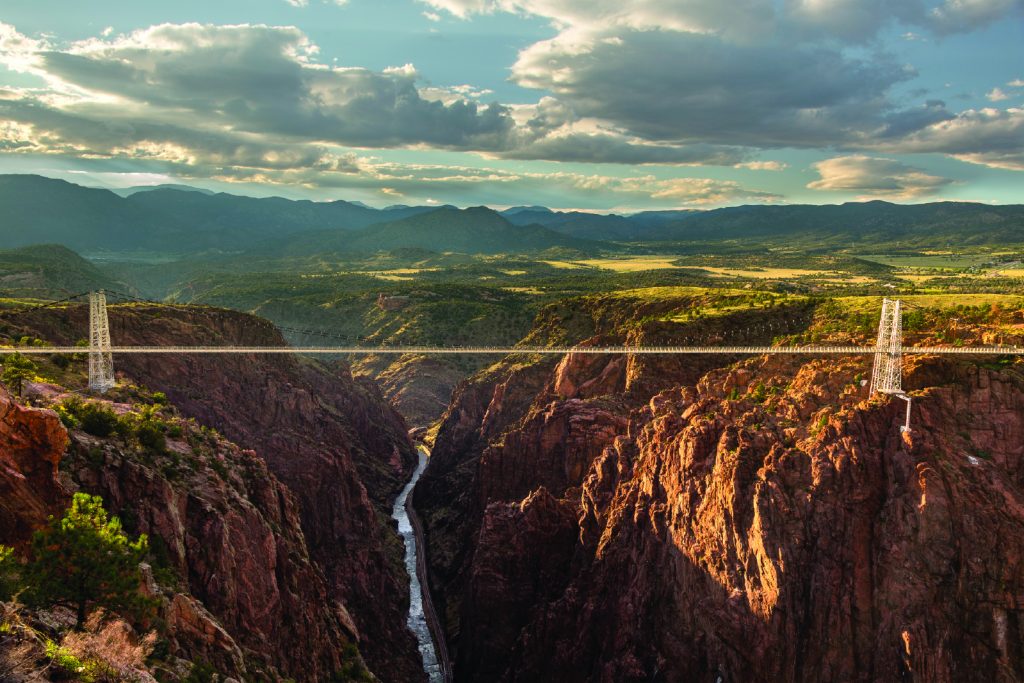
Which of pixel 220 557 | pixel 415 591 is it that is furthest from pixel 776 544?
pixel 415 591

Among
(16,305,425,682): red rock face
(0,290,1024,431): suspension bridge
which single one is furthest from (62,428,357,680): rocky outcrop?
(0,290,1024,431): suspension bridge

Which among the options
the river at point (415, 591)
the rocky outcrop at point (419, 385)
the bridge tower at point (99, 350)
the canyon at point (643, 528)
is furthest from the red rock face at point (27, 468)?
the rocky outcrop at point (419, 385)

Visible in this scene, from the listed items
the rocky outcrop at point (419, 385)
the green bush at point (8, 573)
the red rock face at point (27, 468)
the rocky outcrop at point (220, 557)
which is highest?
the red rock face at point (27, 468)

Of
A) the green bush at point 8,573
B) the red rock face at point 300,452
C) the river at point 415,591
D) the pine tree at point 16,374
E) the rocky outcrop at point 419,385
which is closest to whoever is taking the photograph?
the green bush at point 8,573

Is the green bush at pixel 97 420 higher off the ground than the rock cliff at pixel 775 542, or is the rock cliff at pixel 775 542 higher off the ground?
the green bush at pixel 97 420

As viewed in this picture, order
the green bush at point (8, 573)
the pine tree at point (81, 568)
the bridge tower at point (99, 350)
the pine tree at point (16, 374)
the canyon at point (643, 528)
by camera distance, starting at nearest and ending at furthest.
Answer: the green bush at point (8, 573) < the pine tree at point (81, 568) < the canyon at point (643, 528) < the pine tree at point (16, 374) < the bridge tower at point (99, 350)

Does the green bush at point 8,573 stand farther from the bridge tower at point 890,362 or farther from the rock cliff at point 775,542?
the bridge tower at point 890,362

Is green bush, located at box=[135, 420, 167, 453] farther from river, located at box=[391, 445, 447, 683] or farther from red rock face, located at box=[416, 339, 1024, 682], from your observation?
river, located at box=[391, 445, 447, 683]

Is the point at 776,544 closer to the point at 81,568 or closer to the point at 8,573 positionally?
the point at 81,568
